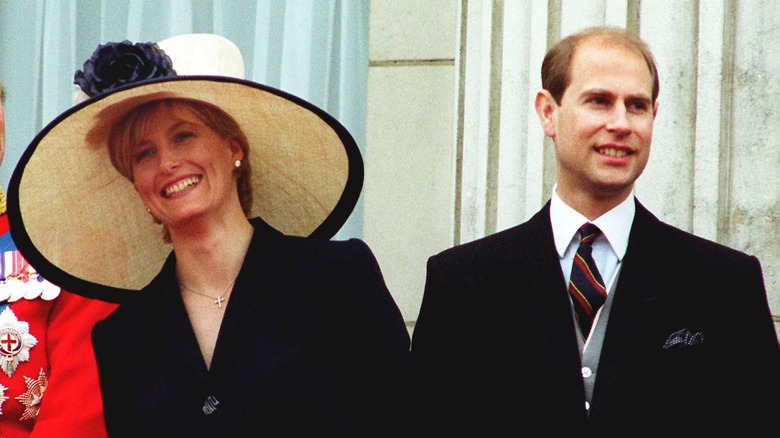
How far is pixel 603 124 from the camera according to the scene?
350 centimetres

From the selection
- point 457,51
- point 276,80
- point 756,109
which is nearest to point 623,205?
point 756,109

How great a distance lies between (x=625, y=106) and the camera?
11.5ft

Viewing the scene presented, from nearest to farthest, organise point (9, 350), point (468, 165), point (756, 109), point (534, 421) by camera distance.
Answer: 1. point (534, 421)
2. point (9, 350)
3. point (756, 109)
4. point (468, 165)

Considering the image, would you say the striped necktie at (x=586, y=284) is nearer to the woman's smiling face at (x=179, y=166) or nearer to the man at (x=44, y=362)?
the woman's smiling face at (x=179, y=166)

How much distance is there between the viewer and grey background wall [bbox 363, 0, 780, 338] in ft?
14.1

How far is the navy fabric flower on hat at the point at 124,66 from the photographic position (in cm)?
368

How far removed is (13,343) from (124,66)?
0.80 meters

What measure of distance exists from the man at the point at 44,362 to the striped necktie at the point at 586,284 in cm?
129

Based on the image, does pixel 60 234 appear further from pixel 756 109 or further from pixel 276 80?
pixel 756 109

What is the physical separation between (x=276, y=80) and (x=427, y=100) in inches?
25.3

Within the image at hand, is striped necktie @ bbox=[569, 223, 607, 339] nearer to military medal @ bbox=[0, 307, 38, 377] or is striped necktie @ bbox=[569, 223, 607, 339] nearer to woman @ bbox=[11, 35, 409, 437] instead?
woman @ bbox=[11, 35, 409, 437]

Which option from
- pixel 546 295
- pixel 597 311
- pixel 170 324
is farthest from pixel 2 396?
pixel 597 311

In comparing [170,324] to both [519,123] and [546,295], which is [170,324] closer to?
[546,295]

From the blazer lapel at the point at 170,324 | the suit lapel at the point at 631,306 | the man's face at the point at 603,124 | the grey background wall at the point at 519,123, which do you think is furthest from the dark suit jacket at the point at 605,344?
the grey background wall at the point at 519,123
